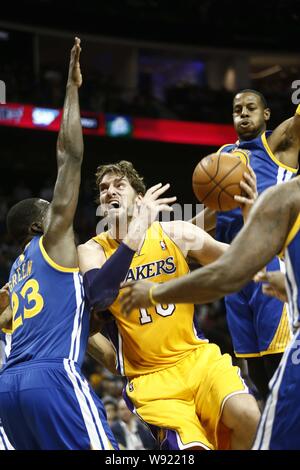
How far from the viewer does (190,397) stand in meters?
4.71

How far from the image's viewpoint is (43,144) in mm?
20688

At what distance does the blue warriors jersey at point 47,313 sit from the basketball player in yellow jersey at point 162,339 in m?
0.12

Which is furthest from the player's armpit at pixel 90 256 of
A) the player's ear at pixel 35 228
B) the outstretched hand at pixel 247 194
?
the outstretched hand at pixel 247 194

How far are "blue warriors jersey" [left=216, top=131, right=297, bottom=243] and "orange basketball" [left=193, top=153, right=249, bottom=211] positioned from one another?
0.91 meters

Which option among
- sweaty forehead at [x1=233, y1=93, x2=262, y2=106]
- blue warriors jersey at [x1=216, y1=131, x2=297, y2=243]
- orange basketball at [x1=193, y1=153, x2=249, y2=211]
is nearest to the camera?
orange basketball at [x1=193, y1=153, x2=249, y2=211]

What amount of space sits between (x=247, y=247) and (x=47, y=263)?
5.05 ft

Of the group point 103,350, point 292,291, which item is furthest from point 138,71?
point 292,291

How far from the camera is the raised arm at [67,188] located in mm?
4395

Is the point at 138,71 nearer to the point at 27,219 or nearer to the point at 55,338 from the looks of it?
the point at 27,219

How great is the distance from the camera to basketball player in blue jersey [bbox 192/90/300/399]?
501 cm

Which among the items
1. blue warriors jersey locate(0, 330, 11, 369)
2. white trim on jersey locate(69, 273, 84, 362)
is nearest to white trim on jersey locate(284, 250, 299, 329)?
white trim on jersey locate(69, 273, 84, 362)

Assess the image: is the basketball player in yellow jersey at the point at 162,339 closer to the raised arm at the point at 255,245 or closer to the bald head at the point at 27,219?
the bald head at the point at 27,219

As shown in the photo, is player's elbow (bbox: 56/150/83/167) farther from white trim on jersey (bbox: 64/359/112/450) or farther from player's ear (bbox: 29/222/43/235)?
white trim on jersey (bbox: 64/359/112/450)

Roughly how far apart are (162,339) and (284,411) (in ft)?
5.42
